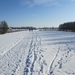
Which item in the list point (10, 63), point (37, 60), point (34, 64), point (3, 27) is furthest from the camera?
point (3, 27)

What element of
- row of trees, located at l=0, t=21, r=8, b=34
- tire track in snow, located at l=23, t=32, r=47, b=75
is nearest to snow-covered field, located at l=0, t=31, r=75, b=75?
tire track in snow, located at l=23, t=32, r=47, b=75

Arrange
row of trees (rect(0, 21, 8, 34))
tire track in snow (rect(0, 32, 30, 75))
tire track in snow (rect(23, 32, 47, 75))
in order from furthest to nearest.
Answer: row of trees (rect(0, 21, 8, 34)) < tire track in snow (rect(0, 32, 30, 75)) < tire track in snow (rect(23, 32, 47, 75))

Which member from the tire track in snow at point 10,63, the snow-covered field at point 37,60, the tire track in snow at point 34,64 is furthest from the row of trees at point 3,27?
the tire track in snow at point 34,64

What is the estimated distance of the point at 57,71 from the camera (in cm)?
486

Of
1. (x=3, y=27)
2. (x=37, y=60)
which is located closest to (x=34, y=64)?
(x=37, y=60)

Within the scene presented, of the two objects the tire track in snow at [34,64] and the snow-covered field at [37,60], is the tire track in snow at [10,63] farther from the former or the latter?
the tire track in snow at [34,64]

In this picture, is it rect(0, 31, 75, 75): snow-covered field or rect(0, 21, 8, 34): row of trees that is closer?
rect(0, 31, 75, 75): snow-covered field

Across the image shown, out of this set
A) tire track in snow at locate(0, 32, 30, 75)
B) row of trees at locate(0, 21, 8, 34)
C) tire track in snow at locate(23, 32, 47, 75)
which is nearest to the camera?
tire track in snow at locate(23, 32, 47, 75)

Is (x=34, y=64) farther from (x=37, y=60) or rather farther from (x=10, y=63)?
(x=10, y=63)

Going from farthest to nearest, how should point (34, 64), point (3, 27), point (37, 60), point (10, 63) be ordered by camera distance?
Answer: point (3, 27)
point (37, 60)
point (10, 63)
point (34, 64)

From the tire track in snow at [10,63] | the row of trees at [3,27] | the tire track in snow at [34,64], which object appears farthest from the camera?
the row of trees at [3,27]

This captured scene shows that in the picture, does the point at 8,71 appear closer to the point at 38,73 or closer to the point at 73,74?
the point at 38,73

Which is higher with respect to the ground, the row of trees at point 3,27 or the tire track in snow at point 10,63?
the row of trees at point 3,27

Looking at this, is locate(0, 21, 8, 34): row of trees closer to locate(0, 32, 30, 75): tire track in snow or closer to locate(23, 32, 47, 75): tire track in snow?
locate(0, 32, 30, 75): tire track in snow
